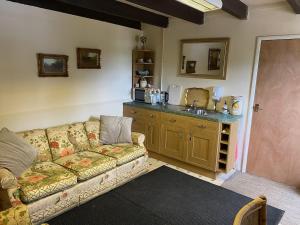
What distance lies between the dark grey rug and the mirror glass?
1.72 meters

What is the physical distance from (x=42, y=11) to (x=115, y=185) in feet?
7.76

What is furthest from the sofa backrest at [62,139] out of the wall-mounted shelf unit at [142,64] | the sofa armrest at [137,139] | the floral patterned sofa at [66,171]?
the wall-mounted shelf unit at [142,64]

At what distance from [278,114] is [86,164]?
2.54m

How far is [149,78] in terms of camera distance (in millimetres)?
4512

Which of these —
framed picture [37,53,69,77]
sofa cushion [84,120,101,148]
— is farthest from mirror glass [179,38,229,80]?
framed picture [37,53,69,77]

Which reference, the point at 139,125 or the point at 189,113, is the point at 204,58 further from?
the point at 139,125

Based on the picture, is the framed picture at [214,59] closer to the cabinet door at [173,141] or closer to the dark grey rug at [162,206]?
the cabinet door at [173,141]

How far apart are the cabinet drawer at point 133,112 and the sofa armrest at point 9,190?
2222mm

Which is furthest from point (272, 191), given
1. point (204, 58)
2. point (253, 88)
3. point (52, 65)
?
point (52, 65)

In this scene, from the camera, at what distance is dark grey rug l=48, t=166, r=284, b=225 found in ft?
7.10

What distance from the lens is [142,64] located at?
4.44m

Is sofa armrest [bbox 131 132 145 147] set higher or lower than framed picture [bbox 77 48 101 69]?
lower

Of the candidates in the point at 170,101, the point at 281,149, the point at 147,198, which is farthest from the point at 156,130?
the point at 281,149

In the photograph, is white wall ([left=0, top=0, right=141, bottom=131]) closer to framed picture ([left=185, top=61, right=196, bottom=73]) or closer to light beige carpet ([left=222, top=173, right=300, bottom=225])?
framed picture ([left=185, top=61, right=196, bottom=73])
